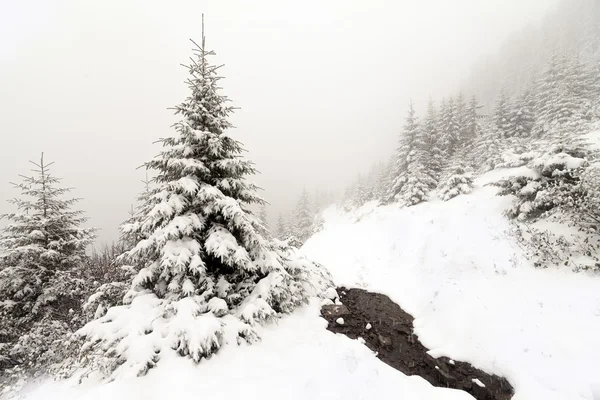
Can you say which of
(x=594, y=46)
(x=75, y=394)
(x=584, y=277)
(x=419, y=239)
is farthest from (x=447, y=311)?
(x=594, y=46)

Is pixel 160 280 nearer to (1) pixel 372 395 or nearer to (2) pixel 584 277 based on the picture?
(1) pixel 372 395

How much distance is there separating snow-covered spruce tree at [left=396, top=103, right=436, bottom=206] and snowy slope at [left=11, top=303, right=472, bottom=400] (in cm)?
1707

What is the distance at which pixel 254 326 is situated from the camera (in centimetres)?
641

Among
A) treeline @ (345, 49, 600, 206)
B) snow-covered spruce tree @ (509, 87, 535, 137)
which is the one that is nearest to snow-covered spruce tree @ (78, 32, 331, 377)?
treeline @ (345, 49, 600, 206)

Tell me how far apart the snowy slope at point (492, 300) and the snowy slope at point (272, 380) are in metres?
1.83

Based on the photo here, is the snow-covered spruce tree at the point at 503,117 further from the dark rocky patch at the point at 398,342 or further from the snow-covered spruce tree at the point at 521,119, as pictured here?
the dark rocky patch at the point at 398,342

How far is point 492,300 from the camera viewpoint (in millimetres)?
7141

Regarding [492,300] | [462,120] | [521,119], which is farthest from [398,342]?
[462,120]

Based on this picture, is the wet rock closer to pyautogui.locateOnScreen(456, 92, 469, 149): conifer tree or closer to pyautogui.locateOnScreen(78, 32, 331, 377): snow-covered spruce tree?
pyautogui.locateOnScreen(78, 32, 331, 377): snow-covered spruce tree

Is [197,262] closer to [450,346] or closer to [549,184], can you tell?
[450,346]

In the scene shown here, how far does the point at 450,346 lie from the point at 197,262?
6.73 metres

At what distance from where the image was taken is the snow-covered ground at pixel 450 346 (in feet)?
15.4

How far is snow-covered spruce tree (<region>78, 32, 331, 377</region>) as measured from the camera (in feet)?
17.6

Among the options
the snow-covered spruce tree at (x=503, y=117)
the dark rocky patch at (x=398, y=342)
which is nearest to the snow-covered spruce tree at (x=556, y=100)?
the snow-covered spruce tree at (x=503, y=117)
